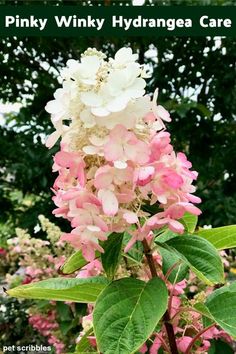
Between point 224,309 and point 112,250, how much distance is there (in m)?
0.16

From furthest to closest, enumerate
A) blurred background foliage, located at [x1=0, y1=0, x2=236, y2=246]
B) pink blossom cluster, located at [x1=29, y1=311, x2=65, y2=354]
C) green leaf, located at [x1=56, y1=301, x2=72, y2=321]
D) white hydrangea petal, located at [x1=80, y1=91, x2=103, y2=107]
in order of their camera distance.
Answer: blurred background foliage, located at [x1=0, y1=0, x2=236, y2=246]
pink blossom cluster, located at [x1=29, y1=311, x2=65, y2=354]
green leaf, located at [x1=56, y1=301, x2=72, y2=321]
white hydrangea petal, located at [x1=80, y1=91, x2=103, y2=107]

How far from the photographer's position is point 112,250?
76 cm

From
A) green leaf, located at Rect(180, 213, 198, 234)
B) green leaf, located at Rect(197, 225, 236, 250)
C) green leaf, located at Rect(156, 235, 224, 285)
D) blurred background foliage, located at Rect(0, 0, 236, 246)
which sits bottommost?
green leaf, located at Rect(156, 235, 224, 285)

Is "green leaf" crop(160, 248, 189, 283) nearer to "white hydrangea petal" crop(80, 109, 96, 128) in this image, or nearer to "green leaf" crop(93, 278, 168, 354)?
"green leaf" crop(93, 278, 168, 354)

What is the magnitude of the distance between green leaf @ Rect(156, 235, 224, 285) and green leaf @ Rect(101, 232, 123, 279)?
50 millimetres

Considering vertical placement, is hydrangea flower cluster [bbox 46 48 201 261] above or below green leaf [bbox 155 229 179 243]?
above

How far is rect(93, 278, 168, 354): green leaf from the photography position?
2.24 ft

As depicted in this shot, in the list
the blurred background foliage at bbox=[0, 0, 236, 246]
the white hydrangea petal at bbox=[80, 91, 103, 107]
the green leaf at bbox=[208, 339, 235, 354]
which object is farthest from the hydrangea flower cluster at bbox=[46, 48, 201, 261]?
the blurred background foliage at bbox=[0, 0, 236, 246]

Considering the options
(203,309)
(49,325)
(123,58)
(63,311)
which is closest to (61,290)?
(203,309)

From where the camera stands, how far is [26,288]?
0.78m

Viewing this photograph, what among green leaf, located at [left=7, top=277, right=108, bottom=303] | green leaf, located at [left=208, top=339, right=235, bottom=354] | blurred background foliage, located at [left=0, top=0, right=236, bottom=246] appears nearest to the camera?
green leaf, located at [left=7, top=277, right=108, bottom=303]

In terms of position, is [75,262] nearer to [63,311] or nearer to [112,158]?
[112,158]

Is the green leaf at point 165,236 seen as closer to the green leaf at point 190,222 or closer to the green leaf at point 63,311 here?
the green leaf at point 190,222

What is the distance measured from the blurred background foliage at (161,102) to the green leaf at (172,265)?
162cm
